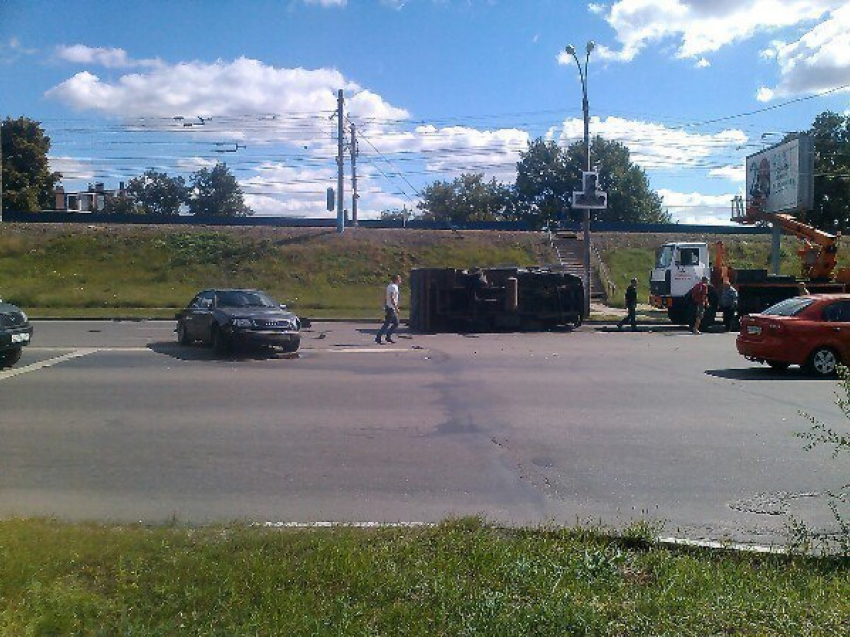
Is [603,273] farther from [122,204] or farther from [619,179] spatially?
[122,204]

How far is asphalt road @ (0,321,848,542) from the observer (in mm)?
6527

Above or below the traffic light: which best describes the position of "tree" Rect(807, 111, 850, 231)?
above

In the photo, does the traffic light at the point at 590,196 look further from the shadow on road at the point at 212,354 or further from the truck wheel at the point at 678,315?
the shadow on road at the point at 212,354

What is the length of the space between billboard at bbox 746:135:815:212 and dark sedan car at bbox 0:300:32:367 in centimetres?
3090

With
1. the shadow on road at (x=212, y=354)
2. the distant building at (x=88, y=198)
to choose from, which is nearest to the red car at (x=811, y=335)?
the shadow on road at (x=212, y=354)

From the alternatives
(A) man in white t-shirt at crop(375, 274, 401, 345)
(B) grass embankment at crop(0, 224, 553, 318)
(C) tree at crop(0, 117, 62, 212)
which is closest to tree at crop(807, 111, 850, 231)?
(B) grass embankment at crop(0, 224, 553, 318)

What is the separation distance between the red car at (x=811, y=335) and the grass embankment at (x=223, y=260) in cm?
2318

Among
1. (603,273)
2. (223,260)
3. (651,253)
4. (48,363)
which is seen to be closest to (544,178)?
(651,253)

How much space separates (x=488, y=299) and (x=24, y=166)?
61154mm

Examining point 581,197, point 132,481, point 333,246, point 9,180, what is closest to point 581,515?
point 132,481

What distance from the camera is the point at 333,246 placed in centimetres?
4853

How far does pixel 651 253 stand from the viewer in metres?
50.8

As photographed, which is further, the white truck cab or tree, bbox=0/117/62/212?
tree, bbox=0/117/62/212

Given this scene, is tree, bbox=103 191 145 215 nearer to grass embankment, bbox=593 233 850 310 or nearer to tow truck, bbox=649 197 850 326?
grass embankment, bbox=593 233 850 310
